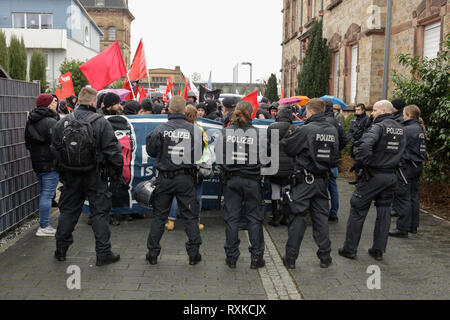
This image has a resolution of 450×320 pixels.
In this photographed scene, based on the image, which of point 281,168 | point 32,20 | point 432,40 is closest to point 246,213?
point 281,168

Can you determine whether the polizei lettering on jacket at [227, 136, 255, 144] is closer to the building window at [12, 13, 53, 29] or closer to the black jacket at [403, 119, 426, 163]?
the black jacket at [403, 119, 426, 163]

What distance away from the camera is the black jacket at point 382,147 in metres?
5.47

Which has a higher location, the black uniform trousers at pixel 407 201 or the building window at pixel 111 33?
the building window at pixel 111 33

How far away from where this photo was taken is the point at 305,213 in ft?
17.6

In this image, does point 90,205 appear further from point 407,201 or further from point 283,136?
point 407,201

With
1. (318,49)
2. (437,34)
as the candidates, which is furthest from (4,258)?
(318,49)

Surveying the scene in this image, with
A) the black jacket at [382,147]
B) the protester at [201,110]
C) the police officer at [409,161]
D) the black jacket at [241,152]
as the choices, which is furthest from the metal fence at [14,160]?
the police officer at [409,161]

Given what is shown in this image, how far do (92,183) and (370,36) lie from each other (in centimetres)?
1320

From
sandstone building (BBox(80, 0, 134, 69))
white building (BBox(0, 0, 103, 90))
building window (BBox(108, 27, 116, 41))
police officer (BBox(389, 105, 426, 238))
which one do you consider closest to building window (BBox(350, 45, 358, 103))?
police officer (BBox(389, 105, 426, 238))

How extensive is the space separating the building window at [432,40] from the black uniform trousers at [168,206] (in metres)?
9.66

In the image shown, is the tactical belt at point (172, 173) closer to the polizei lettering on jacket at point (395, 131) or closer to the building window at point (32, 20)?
the polizei lettering on jacket at point (395, 131)

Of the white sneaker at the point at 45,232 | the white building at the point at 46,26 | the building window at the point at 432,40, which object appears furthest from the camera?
the white building at the point at 46,26
